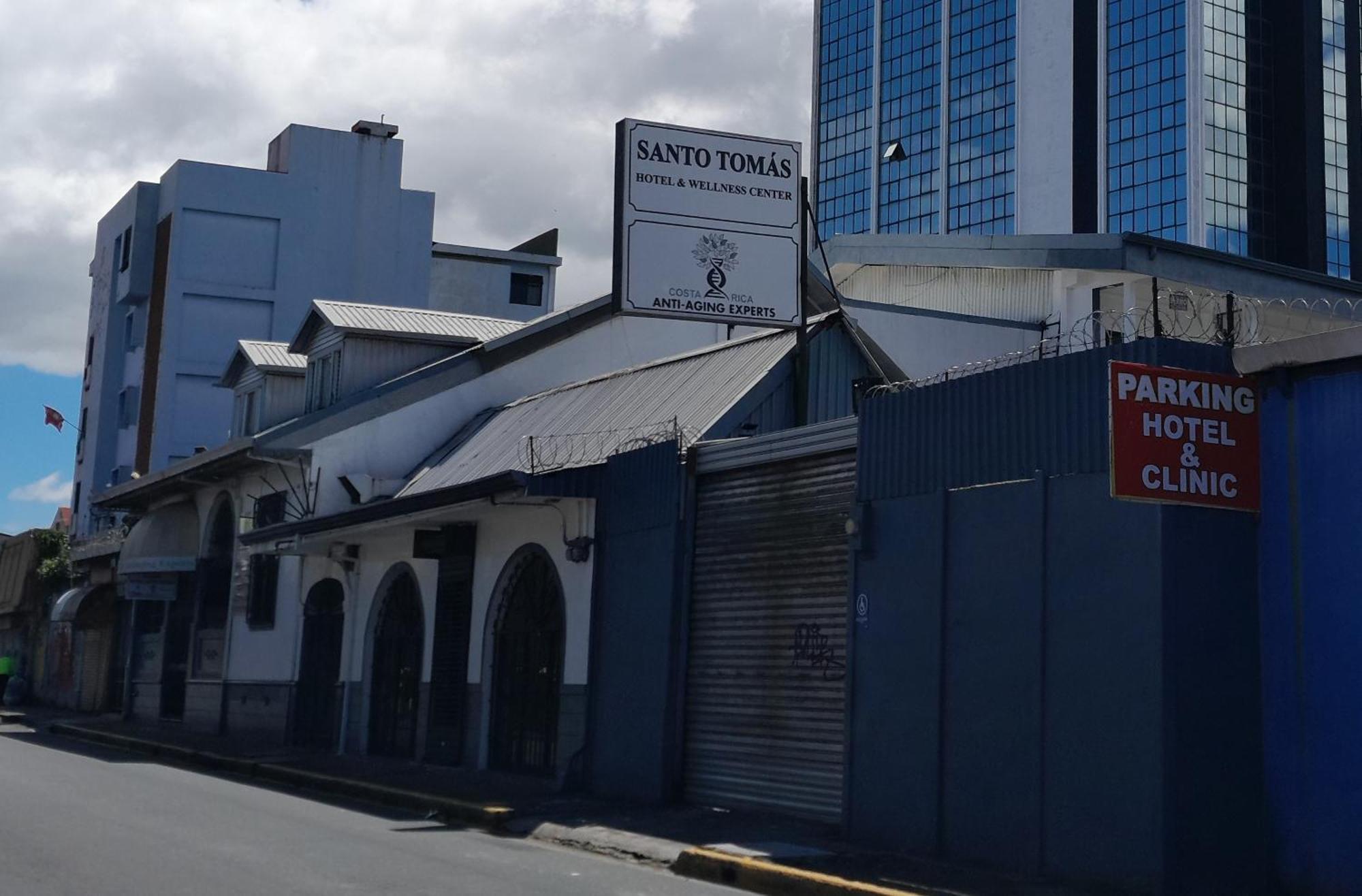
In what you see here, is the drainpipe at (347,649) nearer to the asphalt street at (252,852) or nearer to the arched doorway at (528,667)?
the arched doorway at (528,667)

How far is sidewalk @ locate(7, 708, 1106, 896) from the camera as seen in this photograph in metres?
11.6

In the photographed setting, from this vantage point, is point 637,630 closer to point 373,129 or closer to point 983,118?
point 373,129

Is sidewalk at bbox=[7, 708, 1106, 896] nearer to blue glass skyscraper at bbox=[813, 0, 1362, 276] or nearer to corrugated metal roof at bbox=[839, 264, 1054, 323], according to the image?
corrugated metal roof at bbox=[839, 264, 1054, 323]

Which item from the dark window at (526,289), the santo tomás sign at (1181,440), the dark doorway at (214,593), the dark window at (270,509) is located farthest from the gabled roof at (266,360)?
the dark window at (526,289)

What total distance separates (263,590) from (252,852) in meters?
17.9

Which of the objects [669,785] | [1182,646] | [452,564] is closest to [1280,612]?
[1182,646]

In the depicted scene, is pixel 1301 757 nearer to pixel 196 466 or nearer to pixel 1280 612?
pixel 1280 612

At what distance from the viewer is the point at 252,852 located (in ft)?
41.0

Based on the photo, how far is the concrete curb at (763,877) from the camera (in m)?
11.2

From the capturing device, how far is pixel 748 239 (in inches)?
718

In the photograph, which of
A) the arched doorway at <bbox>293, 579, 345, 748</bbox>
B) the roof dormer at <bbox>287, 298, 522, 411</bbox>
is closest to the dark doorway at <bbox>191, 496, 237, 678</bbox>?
the roof dormer at <bbox>287, 298, 522, 411</bbox>

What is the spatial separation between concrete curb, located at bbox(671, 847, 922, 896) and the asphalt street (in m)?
0.24

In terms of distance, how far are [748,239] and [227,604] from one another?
17888mm

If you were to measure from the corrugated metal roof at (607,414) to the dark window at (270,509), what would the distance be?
346 cm
